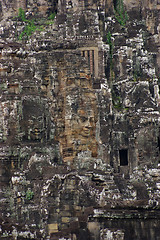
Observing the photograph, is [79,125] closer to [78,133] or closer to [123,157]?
[78,133]

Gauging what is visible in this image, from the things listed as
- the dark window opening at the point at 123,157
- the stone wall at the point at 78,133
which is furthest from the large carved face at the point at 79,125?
the dark window opening at the point at 123,157

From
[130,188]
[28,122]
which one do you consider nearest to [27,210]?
[28,122]

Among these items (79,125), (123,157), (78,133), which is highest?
(79,125)

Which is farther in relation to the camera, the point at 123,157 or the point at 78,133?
the point at 123,157

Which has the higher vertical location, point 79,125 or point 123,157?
point 79,125

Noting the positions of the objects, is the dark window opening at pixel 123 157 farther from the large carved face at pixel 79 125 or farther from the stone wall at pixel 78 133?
the large carved face at pixel 79 125

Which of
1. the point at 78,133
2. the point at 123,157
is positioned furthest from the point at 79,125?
the point at 123,157

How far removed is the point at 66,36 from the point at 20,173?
27.4 m

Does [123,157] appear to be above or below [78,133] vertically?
below

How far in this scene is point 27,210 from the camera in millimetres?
29641

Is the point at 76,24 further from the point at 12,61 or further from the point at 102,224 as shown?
the point at 102,224

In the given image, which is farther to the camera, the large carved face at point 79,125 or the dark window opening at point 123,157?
the dark window opening at point 123,157

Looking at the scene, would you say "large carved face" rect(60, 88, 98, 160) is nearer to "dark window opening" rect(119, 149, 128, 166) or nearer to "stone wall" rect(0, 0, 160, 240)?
"stone wall" rect(0, 0, 160, 240)

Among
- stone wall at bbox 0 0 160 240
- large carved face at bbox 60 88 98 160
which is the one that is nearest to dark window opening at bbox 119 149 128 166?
stone wall at bbox 0 0 160 240
